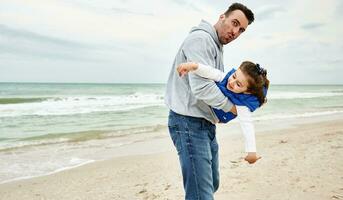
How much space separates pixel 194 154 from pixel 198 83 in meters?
0.50

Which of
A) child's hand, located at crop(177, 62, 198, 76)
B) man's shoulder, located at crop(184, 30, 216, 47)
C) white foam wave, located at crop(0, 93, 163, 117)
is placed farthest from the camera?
white foam wave, located at crop(0, 93, 163, 117)

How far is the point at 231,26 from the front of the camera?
255cm

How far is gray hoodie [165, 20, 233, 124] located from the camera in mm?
2383

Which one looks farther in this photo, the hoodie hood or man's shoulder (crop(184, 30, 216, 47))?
the hoodie hood

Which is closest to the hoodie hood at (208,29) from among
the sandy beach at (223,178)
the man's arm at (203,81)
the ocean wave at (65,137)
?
the man's arm at (203,81)

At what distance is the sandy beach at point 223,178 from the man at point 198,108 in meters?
2.26

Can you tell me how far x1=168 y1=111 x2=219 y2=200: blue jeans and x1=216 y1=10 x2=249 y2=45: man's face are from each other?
0.60 meters

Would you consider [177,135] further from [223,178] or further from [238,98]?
[223,178]

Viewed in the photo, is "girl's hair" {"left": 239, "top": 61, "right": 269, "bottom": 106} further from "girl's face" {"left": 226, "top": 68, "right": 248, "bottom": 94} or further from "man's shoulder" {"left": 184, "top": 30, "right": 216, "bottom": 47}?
"man's shoulder" {"left": 184, "top": 30, "right": 216, "bottom": 47}

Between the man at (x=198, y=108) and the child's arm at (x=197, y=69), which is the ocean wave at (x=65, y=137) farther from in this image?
the child's arm at (x=197, y=69)

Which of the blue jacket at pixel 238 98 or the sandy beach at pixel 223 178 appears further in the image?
the sandy beach at pixel 223 178

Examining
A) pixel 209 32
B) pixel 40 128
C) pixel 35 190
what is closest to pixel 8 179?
pixel 35 190

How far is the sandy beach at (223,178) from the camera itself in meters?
4.86

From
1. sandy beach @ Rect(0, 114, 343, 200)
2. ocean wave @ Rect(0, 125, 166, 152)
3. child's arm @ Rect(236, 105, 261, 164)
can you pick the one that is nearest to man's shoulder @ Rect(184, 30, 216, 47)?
child's arm @ Rect(236, 105, 261, 164)
